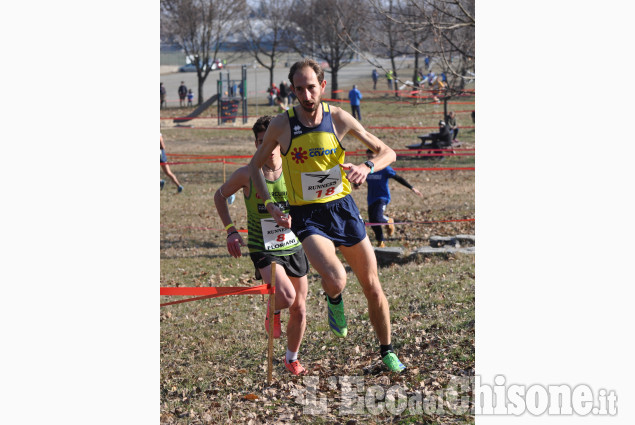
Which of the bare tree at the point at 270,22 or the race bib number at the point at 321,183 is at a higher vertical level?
the bare tree at the point at 270,22

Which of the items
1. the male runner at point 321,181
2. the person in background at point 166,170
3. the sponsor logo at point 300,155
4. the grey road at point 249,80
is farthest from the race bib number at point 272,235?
the grey road at point 249,80

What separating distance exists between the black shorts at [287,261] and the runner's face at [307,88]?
159 centimetres

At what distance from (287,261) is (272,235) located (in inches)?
10.9

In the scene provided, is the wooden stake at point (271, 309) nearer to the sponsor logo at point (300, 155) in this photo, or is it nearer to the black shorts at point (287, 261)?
the black shorts at point (287, 261)

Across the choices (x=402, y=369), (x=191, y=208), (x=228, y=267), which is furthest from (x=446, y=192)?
(x=402, y=369)

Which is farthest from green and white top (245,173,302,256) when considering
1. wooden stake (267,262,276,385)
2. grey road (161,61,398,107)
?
grey road (161,61,398,107)

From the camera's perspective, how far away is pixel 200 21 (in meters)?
42.5

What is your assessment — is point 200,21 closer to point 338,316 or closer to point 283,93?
point 283,93

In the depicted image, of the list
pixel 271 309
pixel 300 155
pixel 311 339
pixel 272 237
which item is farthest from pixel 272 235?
pixel 311 339

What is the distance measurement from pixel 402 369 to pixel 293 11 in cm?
4270

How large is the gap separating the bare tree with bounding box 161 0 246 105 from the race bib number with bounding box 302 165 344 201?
3617 cm

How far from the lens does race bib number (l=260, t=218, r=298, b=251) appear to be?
20.8 feet

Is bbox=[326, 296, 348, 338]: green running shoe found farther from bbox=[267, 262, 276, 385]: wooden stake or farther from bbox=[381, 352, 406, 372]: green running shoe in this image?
bbox=[267, 262, 276, 385]: wooden stake

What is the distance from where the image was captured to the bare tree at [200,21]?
4153 cm
